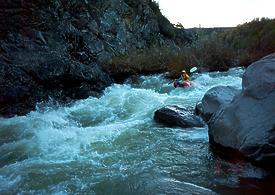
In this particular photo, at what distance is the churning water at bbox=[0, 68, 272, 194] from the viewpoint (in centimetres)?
472

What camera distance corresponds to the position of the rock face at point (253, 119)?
4984 millimetres

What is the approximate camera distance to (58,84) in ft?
35.5

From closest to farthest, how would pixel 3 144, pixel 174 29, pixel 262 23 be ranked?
1. pixel 3 144
2. pixel 262 23
3. pixel 174 29

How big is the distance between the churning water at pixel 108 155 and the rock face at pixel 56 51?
117cm

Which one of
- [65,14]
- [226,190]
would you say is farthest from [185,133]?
[65,14]

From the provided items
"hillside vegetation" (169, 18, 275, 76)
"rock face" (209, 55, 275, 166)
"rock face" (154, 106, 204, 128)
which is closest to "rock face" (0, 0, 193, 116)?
"hillside vegetation" (169, 18, 275, 76)

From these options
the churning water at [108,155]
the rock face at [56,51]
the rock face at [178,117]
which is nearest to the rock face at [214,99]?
the rock face at [178,117]

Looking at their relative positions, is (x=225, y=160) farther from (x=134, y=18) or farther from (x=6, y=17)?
(x=134, y=18)

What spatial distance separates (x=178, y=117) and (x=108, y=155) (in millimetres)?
1895

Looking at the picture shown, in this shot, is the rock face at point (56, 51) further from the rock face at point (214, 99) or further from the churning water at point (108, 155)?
the rock face at point (214, 99)

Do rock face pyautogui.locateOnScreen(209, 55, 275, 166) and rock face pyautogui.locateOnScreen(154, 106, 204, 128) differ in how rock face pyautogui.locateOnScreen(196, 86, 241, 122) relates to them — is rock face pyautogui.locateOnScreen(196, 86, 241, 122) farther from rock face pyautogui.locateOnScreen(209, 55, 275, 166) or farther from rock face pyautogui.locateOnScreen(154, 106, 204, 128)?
rock face pyautogui.locateOnScreen(209, 55, 275, 166)

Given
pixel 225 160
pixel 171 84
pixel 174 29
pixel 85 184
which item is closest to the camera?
pixel 85 184

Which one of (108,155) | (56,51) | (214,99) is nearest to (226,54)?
(56,51)

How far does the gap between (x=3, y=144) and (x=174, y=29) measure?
17.2m
